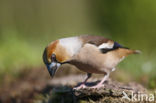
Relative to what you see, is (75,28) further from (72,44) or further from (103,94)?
(103,94)

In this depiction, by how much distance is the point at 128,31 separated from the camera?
44.4 ft

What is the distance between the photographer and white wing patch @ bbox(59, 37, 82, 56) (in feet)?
17.4

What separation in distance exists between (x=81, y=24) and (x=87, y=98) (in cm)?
1352

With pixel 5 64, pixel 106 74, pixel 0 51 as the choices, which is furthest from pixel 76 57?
pixel 0 51

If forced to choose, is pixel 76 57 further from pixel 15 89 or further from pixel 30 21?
pixel 30 21

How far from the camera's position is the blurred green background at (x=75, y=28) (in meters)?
9.00

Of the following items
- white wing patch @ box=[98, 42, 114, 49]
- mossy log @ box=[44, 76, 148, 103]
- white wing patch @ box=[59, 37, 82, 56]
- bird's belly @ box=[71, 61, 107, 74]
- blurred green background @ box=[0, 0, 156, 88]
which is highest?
white wing patch @ box=[59, 37, 82, 56]

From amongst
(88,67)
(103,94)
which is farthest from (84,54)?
(103,94)

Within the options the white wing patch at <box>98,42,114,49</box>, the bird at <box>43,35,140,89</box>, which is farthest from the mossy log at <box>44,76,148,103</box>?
the white wing patch at <box>98,42,114,49</box>

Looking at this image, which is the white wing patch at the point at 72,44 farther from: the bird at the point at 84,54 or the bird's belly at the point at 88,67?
the bird's belly at the point at 88,67

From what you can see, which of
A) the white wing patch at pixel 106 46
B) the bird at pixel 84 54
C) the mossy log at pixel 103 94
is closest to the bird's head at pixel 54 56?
the bird at pixel 84 54

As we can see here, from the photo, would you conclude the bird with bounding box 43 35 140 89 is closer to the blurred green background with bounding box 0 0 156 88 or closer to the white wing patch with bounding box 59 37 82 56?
the white wing patch with bounding box 59 37 82 56

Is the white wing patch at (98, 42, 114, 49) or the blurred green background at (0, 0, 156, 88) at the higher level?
the white wing patch at (98, 42, 114, 49)

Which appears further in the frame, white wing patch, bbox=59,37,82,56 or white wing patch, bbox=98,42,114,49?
white wing patch, bbox=98,42,114,49
